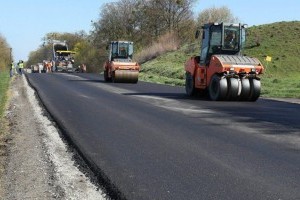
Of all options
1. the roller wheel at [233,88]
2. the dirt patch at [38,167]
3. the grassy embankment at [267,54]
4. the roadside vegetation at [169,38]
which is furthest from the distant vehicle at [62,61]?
the dirt patch at [38,167]

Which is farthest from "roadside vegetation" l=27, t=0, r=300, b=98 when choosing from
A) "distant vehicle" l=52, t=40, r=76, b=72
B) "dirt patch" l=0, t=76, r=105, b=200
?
"dirt patch" l=0, t=76, r=105, b=200

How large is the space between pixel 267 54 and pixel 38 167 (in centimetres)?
4031

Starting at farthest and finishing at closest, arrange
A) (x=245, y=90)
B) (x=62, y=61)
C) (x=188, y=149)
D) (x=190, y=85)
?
(x=62, y=61), (x=190, y=85), (x=245, y=90), (x=188, y=149)

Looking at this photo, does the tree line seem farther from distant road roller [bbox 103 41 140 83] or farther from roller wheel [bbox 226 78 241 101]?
roller wheel [bbox 226 78 241 101]

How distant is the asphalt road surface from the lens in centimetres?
604

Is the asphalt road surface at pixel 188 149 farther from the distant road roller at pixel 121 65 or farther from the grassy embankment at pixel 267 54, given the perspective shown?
the grassy embankment at pixel 267 54

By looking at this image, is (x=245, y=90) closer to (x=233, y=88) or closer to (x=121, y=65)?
(x=233, y=88)

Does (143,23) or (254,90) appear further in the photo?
(143,23)

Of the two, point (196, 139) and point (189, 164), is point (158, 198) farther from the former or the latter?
point (196, 139)

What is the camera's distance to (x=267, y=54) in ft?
149

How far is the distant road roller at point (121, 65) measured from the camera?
29.6 metres

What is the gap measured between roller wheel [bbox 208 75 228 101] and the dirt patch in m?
7.55

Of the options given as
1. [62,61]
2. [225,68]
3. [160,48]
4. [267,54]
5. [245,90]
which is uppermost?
[160,48]

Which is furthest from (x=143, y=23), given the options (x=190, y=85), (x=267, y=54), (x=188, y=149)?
(x=188, y=149)
